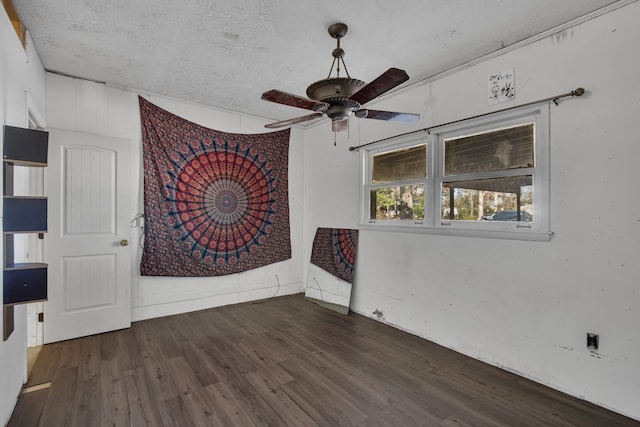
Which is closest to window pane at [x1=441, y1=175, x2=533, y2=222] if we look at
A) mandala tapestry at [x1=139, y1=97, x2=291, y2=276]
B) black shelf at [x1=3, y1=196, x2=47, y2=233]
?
mandala tapestry at [x1=139, y1=97, x2=291, y2=276]

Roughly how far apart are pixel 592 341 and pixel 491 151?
1571 millimetres

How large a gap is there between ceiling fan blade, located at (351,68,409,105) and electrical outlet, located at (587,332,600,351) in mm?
2108

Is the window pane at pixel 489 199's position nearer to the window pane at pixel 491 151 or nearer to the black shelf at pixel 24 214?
the window pane at pixel 491 151

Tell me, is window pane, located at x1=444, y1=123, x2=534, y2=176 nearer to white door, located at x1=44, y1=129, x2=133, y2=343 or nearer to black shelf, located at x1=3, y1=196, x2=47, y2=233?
black shelf, located at x1=3, y1=196, x2=47, y2=233

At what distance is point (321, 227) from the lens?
4.45 m

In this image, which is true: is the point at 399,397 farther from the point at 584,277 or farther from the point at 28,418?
the point at 28,418

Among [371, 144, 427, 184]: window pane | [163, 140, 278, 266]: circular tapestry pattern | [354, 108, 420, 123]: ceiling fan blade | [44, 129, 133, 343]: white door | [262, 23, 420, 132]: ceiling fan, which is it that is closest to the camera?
[262, 23, 420, 132]: ceiling fan

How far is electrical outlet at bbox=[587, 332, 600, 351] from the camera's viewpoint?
6.73 ft

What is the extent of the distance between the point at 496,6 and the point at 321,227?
3.11m

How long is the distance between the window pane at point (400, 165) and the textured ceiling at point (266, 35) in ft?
2.47

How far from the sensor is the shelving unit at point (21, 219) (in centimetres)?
174

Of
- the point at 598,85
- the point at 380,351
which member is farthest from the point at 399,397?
the point at 598,85

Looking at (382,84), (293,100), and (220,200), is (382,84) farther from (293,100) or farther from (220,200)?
(220,200)

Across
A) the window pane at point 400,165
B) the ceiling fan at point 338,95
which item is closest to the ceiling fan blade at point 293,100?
the ceiling fan at point 338,95
